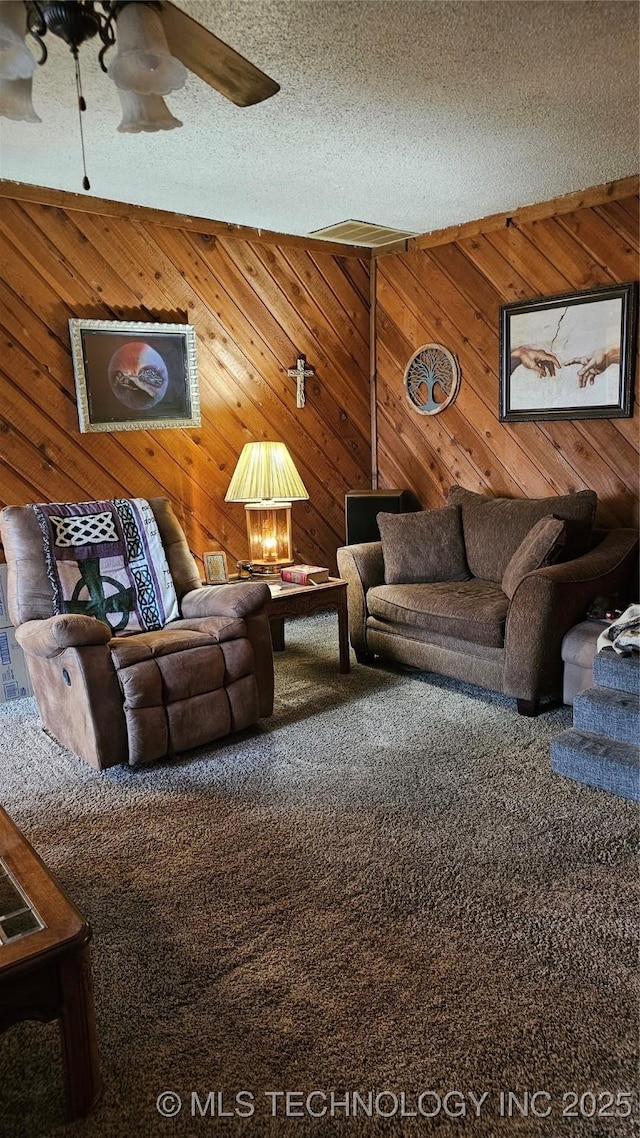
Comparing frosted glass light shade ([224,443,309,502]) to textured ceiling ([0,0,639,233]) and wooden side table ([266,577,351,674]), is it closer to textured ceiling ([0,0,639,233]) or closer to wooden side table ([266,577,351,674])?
wooden side table ([266,577,351,674])

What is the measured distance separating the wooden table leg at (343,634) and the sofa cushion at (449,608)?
0.20m

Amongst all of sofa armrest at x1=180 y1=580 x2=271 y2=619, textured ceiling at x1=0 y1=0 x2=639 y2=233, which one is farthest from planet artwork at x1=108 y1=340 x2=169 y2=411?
sofa armrest at x1=180 y1=580 x2=271 y2=619

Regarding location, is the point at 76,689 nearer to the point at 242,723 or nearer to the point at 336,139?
the point at 242,723

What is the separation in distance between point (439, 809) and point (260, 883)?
0.71 m

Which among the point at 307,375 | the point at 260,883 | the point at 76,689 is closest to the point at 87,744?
the point at 76,689

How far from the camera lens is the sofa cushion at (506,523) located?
146 inches

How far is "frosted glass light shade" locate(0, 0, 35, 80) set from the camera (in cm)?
160

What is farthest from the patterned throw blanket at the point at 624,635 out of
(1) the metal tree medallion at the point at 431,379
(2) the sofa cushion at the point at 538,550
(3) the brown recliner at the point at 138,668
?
(1) the metal tree medallion at the point at 431,379

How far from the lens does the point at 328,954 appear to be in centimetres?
194

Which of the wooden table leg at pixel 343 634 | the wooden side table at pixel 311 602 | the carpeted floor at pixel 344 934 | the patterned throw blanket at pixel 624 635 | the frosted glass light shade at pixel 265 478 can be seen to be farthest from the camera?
the frosted glass light shade at pixel 265 478

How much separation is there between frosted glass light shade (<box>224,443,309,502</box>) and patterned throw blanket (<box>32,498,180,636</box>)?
65 centimetres

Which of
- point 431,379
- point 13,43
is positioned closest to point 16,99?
point 13,43

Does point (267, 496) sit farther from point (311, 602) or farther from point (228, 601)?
point (228, 601)

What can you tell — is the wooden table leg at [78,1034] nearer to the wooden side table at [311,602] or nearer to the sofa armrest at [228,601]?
the sofa armrest at [228,601]
